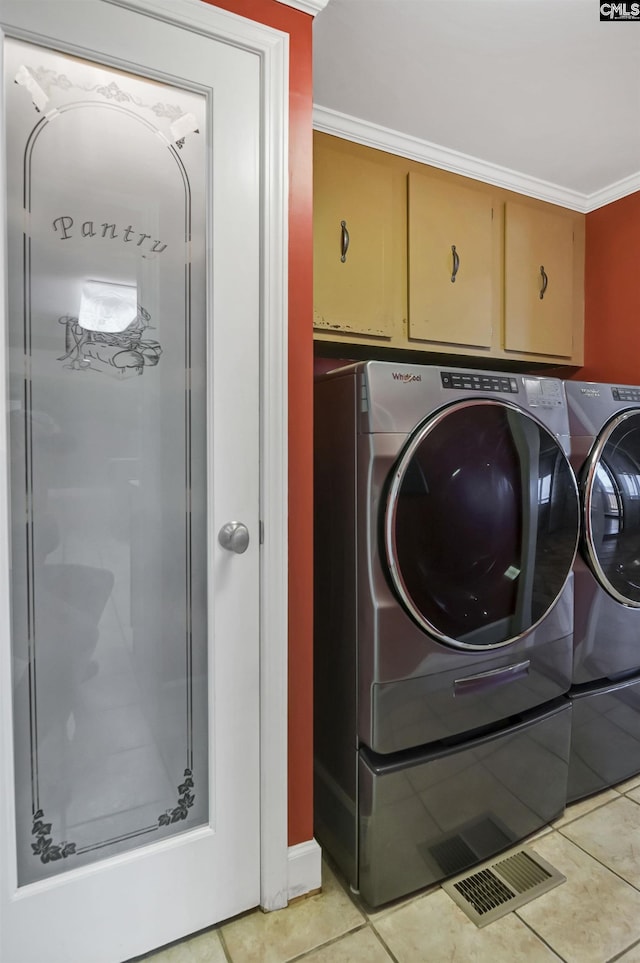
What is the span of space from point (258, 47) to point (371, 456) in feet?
3.47

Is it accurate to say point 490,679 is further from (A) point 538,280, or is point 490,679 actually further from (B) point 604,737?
(A) point 538,280

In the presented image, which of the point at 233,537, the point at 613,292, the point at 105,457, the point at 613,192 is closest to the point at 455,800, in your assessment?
the point at 233,537

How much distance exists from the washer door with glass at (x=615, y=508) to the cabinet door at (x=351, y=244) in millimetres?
875

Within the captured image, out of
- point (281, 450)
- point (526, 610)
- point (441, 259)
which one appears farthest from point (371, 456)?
point (441, 259)

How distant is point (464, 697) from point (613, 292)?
199 centimetres

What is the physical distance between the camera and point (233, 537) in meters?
1.29

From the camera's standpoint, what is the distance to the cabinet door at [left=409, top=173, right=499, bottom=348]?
2041mm

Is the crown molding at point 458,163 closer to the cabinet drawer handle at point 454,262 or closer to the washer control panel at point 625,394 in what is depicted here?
the cabinet drawer handle at point 454,262

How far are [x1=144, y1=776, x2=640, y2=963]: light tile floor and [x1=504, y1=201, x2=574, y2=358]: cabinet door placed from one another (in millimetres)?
1952

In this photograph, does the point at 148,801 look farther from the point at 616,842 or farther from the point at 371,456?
the point at 616,842

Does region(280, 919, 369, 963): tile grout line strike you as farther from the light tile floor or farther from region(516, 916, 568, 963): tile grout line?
region(516, 916, 568, 963): tile grout line

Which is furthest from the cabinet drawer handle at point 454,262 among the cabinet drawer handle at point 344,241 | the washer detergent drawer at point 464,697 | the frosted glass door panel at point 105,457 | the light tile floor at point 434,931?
the light tile floor at point 434,931

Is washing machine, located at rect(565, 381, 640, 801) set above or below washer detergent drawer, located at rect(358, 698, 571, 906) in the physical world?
above

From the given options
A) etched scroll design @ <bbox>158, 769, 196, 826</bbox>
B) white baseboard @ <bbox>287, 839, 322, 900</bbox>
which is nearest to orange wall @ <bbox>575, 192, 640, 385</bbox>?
white baseboard @ <bbox>287, 839, 322, 900</bbox>
